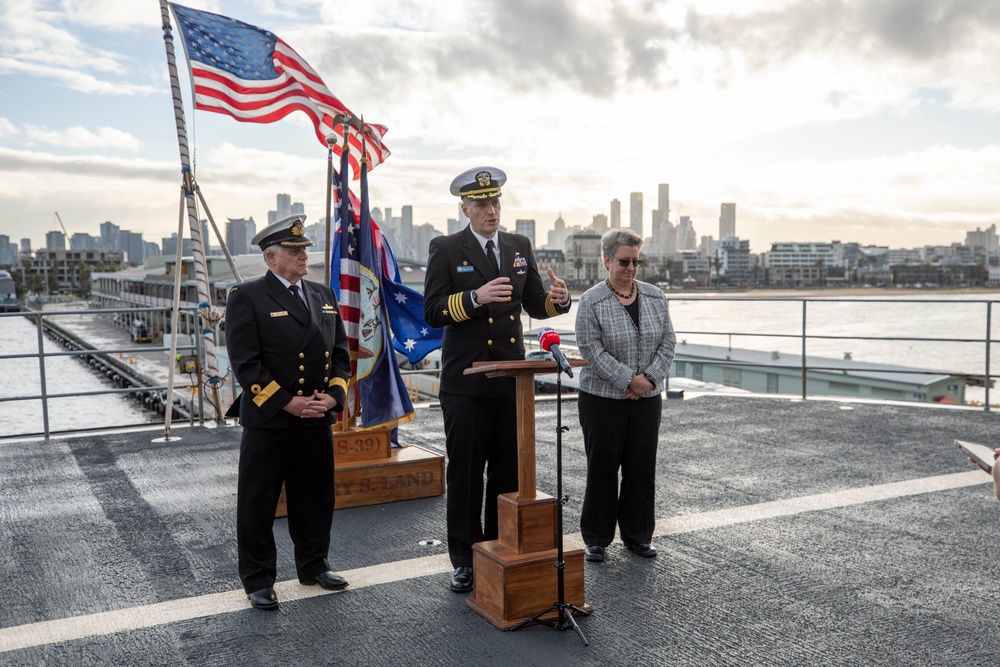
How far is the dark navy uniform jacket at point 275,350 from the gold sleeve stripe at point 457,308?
1.78 feet

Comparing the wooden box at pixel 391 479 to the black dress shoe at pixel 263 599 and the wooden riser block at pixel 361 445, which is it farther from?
the black dress shoe at pixel 263 599

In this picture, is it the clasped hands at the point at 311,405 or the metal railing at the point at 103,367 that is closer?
the clasped hands at the point at 311,405

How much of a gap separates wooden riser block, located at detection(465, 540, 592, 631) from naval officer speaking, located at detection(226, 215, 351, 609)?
0.68 metres

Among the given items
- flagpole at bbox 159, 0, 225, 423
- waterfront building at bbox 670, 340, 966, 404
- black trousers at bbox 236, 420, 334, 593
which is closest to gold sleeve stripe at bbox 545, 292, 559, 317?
black trousers at bbox 236, 420, 334, 593

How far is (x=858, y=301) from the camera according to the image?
777 cm

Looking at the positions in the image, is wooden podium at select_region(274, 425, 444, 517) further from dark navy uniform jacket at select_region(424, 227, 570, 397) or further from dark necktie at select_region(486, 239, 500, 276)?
dark necktie at select_region(486, 239, 500, 276)

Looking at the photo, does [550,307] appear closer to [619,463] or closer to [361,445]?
[619,463]

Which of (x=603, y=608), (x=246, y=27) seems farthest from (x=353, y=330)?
(x=246, y=27)

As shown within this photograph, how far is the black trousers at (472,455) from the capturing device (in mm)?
3217

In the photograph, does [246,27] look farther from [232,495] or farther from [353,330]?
[232,495]

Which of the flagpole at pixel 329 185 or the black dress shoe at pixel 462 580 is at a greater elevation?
the flagpole at pixel 329 185

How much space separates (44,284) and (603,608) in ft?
536

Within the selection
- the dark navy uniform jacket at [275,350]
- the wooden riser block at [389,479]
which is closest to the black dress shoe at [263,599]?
the dark navy uniform jacket at [275,350]

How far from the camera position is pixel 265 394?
119 inches
